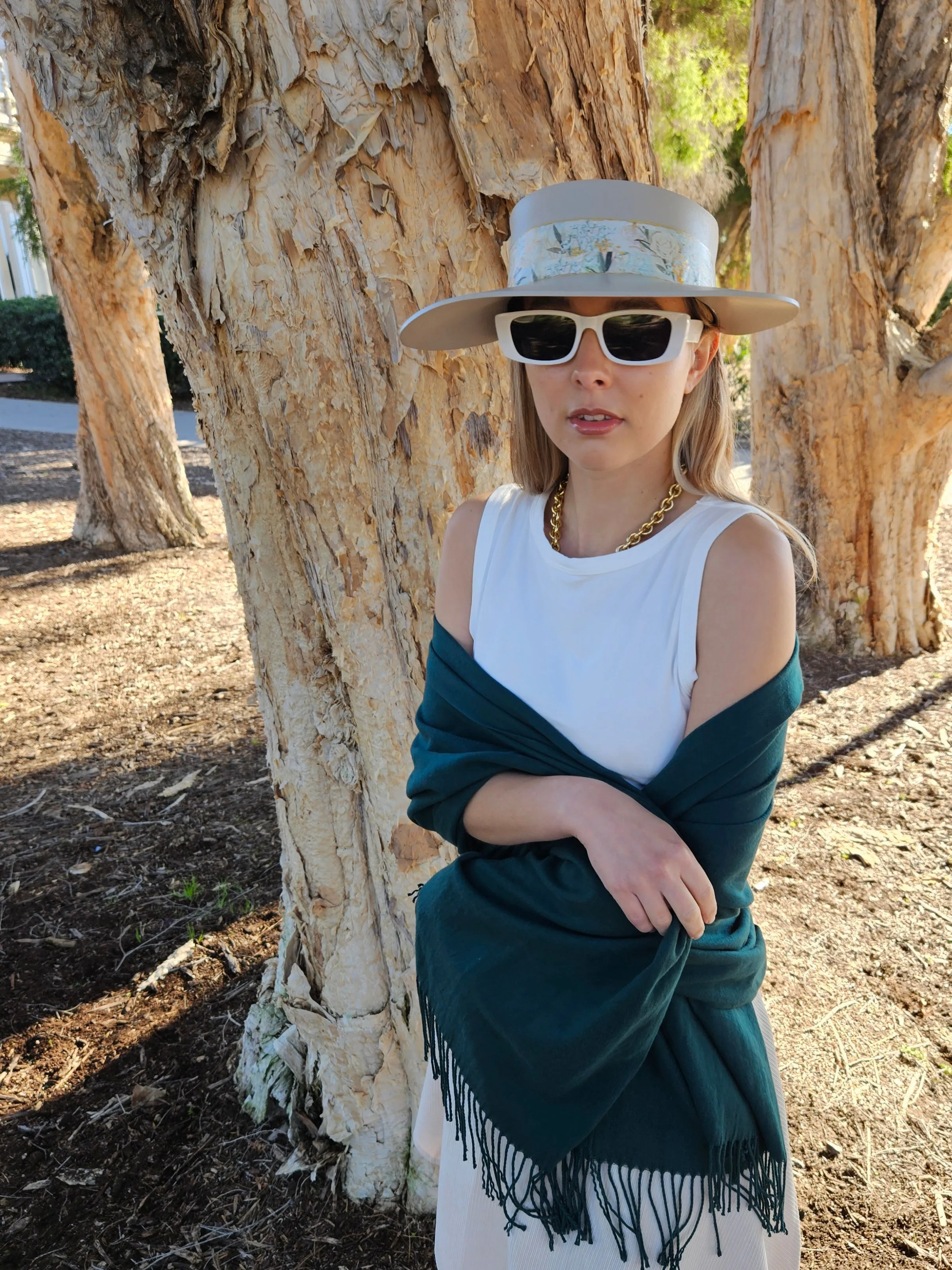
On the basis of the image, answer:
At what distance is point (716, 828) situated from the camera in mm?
1255

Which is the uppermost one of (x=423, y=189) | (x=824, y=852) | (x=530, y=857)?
(x=423, y=189)

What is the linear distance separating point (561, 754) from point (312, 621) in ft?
3.03

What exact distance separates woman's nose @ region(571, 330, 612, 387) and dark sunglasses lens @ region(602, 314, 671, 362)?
0.02 m

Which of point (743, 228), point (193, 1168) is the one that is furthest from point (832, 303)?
point (743, 228)

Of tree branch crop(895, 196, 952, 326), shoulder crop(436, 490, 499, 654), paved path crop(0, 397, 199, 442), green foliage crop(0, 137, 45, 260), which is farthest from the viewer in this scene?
paved path crop(0, 397, 199, 442)

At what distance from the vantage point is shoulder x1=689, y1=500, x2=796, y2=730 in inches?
49.4

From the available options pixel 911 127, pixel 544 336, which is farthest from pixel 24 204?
pixel 544 336

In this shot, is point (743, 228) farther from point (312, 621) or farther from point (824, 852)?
point (312, 621)

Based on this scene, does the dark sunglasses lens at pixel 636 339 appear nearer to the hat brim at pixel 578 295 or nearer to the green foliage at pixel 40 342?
the hat brim at pixel 578 295

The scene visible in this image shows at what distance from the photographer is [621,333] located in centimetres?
132

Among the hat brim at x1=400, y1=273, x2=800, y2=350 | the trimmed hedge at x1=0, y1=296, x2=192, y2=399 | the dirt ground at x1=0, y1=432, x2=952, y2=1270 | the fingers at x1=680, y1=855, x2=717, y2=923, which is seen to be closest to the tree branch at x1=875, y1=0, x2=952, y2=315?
the dirt ground at x1=0, y1=432, x2=952, y2=1270

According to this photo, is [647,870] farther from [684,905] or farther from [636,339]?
[636,339]

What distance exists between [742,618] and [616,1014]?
0.53m

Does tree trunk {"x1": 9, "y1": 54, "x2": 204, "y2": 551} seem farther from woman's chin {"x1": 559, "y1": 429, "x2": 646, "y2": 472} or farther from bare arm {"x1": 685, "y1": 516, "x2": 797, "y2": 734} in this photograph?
bare arm {"x1": 685, "y1": 516, "x2": 797, "y2": 734}
